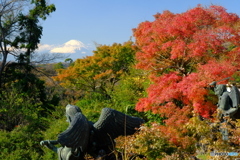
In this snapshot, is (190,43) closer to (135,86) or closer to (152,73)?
(152,73)

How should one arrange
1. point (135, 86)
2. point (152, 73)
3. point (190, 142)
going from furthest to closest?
point (135, 86) → point (152, 73) → point (190, 142)

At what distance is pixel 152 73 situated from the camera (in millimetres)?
10602

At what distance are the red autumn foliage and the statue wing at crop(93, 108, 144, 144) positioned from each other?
7.34 feet

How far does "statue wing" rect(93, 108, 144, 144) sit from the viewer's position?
5.51 meters

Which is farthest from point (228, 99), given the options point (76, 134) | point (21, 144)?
point (21, 144)

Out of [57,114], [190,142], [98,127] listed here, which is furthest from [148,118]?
[98,127]

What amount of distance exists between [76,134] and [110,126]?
831mm

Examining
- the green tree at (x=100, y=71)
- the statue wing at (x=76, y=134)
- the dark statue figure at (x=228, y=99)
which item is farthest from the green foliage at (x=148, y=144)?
the green tree at (x=100, y=71)

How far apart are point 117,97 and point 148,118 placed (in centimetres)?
197

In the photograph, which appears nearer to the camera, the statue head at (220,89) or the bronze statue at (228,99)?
the bronze statue at (228,99)

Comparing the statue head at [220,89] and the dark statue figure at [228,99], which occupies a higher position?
the statue head at [220,89]

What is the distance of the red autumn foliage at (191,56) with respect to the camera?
25.9 ft

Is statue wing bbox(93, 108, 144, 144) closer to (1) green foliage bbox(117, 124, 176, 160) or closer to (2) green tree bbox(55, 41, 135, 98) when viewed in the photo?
(1) green foliage bbox(117, 124, 176, 160)

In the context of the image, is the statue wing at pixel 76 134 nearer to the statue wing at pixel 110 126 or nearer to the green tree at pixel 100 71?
the statue wing at pixel 110 126
